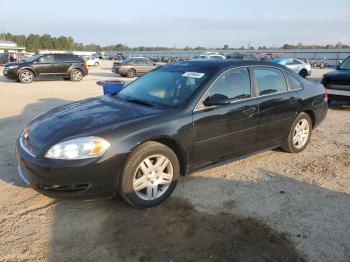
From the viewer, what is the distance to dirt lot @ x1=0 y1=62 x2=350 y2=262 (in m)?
3.26

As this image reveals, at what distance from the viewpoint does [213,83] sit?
4.64 metres

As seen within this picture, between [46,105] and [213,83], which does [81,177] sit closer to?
[213,83]

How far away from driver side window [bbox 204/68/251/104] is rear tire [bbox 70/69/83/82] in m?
16.5

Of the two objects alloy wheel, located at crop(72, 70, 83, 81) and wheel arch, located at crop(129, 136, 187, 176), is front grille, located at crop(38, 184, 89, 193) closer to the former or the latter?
wheel arch, located at crop(129, 136, 187, 176)

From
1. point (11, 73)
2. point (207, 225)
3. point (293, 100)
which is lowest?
point (207, 225)

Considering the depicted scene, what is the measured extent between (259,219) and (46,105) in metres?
8.90

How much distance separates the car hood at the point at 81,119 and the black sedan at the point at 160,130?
1 cm

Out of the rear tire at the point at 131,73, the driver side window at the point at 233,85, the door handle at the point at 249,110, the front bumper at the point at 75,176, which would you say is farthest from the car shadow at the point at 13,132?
the rear tire at the point at 131,73

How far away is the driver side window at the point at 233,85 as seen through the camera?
15.3 ft

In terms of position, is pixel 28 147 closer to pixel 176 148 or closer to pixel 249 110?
pixel 176 148

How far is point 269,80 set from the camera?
5457 mm

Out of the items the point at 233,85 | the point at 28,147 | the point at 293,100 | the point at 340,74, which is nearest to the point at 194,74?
the point at 233,85

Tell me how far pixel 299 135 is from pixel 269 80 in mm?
1223

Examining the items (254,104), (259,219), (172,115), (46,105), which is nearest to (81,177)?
(172,115)
